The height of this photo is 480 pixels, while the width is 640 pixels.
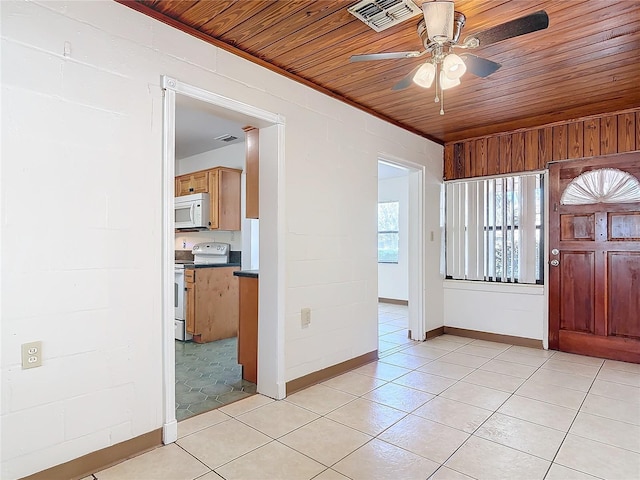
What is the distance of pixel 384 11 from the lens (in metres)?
2.19

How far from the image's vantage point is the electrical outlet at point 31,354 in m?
1.76

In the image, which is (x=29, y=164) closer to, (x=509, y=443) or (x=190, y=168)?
(x=509, y=443)

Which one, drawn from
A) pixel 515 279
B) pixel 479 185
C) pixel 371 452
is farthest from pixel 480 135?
pixel 371 452

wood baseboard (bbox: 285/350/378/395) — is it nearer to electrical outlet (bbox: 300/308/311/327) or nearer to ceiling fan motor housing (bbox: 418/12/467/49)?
electrical outlet (bbox: 300/308/311/327)

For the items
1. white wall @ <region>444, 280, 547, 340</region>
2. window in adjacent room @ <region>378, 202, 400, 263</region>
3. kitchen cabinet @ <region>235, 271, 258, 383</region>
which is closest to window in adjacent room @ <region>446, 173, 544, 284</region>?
white wall @ <region>444, 280, 547, 340</region>

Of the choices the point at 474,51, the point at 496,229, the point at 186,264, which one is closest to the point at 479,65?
the point at 474,51

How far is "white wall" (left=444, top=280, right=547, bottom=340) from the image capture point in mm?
4391

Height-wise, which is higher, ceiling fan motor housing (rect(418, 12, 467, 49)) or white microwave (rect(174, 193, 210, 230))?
ceiling fan motor housing (rect(418, 12, 467, 49))

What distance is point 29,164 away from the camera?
5.83 ft

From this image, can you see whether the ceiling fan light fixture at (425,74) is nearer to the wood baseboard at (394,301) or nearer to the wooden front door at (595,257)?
the wooden front door at (595,257)

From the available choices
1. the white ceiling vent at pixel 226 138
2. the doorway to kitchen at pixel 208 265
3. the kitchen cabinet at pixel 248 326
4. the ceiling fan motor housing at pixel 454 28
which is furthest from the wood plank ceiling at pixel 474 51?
the white ceiling vent at pixel 226 138

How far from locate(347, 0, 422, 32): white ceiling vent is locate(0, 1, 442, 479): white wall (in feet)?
3.01

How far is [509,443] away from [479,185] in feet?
10.5

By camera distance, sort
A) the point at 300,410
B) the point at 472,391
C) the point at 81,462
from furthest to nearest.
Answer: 1. the point at 472,391
2. the point at 300,410
3. the point at 81,462
